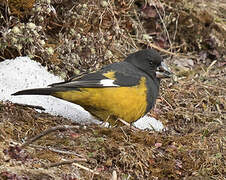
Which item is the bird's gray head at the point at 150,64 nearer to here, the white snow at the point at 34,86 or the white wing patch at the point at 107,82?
the white snow at the point at 34,86

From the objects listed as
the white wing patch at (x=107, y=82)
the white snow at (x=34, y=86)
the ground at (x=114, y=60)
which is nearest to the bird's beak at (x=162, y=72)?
the white snow at (x=34, y=86)

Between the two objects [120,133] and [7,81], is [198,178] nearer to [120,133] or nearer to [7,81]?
[120,133]

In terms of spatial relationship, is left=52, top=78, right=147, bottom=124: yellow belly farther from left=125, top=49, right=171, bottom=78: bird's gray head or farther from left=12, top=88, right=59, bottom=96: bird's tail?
left=125, top=49, right=171, bottom=78: bird's gray head

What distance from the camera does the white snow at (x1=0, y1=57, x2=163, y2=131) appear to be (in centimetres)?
536

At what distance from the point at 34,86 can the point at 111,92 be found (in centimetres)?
114

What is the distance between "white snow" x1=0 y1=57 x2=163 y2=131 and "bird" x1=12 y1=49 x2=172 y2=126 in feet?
1.10

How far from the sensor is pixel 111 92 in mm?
5016

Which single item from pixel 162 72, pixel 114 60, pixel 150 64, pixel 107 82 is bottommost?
pixel 114 60

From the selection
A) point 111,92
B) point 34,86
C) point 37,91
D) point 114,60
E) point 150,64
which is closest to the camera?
point 37,91

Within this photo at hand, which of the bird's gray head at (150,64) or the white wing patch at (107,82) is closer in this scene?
the white wing patch at (107,82)

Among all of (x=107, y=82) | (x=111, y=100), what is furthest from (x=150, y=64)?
(x=111, y=100)

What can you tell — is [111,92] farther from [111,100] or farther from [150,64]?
[150,64]

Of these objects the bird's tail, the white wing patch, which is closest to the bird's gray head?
the white wing patch

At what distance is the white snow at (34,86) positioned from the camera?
5.36 meters
